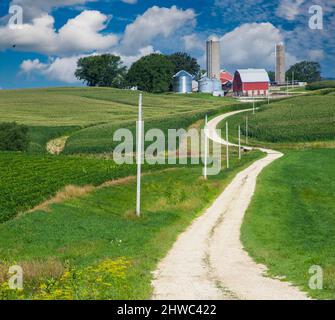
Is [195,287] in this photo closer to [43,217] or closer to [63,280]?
[63,280]

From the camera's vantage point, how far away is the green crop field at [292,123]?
3575 inches

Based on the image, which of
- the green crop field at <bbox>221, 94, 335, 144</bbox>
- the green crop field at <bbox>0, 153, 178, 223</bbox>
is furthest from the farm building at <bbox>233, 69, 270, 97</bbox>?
the green crop field at <bbox>0, 153, 178, 223</bbox>

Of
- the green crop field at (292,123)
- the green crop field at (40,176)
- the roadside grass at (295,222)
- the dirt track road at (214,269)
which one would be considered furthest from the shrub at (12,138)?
the dirt track road at (214,269)

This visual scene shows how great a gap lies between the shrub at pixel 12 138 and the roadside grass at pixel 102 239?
38.9m

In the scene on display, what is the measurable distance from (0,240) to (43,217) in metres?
4.94

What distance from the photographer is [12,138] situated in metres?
81.6

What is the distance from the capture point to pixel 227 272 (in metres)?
21.3

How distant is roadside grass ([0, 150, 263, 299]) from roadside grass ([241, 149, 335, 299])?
4.14m

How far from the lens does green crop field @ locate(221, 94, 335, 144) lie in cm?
9081

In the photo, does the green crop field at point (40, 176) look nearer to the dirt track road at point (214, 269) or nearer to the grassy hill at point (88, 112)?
the dirt track road at point (214, 269)

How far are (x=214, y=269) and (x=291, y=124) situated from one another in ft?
271

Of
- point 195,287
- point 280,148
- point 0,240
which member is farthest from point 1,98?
point 195,287

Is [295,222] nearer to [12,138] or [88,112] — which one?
[12,138]
